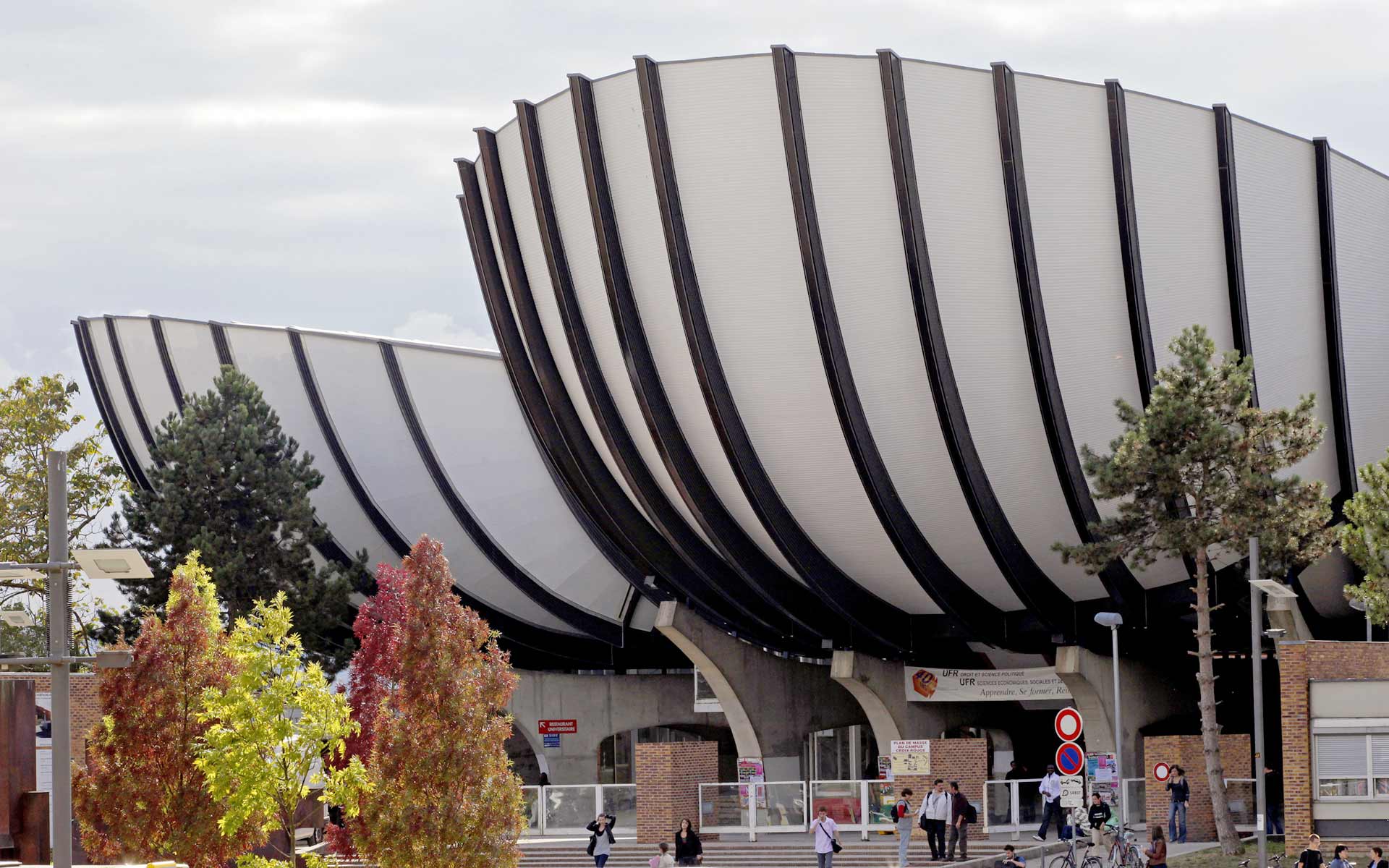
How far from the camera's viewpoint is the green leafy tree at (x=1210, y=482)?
82.4ft

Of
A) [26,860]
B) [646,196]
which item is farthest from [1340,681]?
[26,860]

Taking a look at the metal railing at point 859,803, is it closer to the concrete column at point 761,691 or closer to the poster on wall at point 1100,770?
the poster on wall at point 1100,770

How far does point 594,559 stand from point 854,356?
627 inches

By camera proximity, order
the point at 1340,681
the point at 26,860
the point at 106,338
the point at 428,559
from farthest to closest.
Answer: the point at 106,338
the point at 26,860
the point at 1340,681
the point at 428,559

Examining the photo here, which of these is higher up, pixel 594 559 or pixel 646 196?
pixel 646 196

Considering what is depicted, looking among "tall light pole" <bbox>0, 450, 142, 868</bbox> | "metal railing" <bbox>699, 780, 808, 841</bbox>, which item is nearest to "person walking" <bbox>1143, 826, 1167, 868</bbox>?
"metal railing" <bbox>699, 780, 808, 841</bbox>

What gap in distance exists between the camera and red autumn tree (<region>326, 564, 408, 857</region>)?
23.5m

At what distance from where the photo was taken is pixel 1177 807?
91.8 feet

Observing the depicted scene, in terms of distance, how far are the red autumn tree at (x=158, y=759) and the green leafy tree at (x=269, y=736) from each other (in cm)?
31

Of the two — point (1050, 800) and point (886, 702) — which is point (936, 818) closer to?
point (1050, 800)

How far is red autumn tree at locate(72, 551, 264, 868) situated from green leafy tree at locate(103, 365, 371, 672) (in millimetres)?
19388

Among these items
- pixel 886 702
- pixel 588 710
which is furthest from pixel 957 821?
pixel 588 710

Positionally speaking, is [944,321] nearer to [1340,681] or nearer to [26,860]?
[1340,681]

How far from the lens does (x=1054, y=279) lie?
98.8 feet
